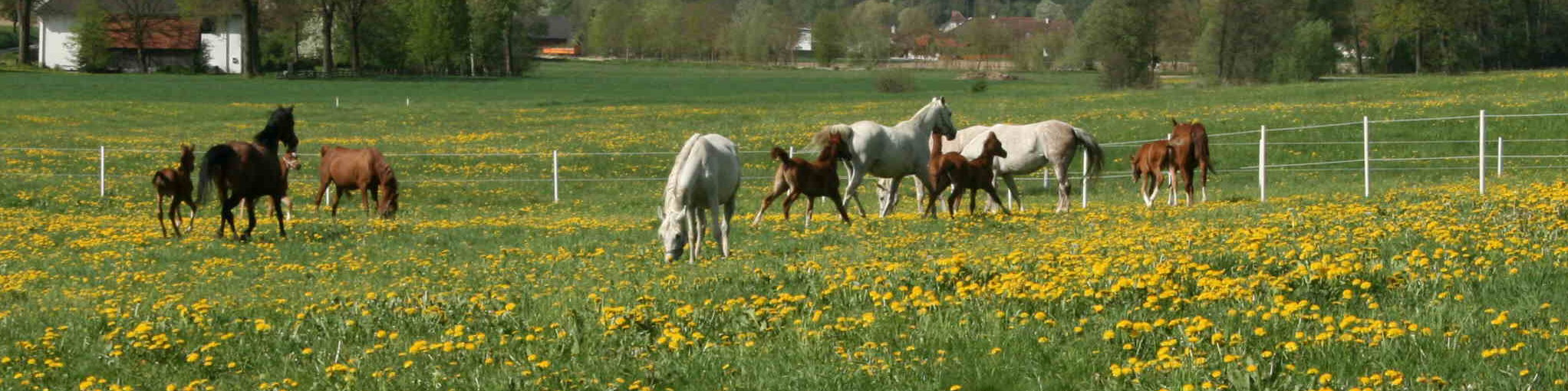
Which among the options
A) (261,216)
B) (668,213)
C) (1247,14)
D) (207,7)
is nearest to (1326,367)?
(668,213)

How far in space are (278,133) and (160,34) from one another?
98.1 meters

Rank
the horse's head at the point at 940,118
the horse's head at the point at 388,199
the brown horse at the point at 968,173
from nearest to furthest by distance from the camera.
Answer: the brown horse at the point at 968,173, the horse's head at the point at 940,118, the horse's head at the point at 388,199

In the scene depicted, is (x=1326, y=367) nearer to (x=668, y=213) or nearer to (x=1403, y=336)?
(x=1403, y=336)

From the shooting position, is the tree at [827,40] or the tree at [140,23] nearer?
the tree at [140,23]

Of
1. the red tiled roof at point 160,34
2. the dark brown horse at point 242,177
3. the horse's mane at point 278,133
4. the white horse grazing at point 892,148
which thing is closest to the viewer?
the dark brown horse at point 242,177

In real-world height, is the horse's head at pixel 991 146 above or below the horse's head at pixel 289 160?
above

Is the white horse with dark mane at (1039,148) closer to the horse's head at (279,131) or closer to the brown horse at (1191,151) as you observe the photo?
the brown horse at (1191,151)

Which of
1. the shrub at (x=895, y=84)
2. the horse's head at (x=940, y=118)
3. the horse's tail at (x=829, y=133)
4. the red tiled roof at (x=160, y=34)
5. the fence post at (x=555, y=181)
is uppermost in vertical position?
the red tiled roof at (x=160, y=34)

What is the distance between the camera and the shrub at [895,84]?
81000mm

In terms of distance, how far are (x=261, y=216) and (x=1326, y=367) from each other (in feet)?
65.6

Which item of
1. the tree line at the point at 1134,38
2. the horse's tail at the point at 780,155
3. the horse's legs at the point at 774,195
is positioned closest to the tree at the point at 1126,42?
the tree line at the point at 1134,38

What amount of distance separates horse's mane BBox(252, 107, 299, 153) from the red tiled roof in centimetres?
9353

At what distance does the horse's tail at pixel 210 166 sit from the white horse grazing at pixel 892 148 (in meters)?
7.72

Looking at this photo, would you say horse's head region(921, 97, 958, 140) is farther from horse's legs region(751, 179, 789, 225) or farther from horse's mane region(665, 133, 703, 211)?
horse's mane region(665, 133, 703, 211)
